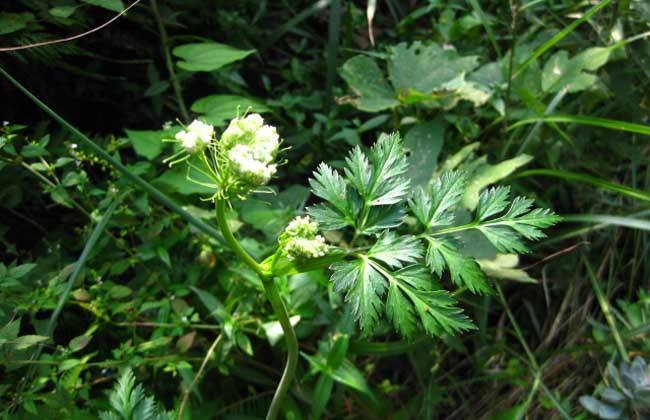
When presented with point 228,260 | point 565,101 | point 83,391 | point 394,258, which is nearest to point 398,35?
point 565,101

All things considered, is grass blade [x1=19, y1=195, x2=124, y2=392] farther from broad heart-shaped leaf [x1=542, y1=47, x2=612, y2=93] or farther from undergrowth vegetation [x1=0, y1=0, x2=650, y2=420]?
broad heart-shaped leaf [x1=542, y1=47, x2=612, y2=93]

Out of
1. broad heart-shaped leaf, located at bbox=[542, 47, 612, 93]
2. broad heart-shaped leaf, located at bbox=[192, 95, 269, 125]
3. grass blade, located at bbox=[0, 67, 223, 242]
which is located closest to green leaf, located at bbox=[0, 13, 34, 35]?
grass blade, located at bbox=[0, 67, 223, 242]

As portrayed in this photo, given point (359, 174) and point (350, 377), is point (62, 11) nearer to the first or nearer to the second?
point (359, 174)

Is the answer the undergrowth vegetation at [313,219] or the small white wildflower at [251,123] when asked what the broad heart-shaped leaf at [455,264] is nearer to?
the undergrowth vegetation at [313,219]

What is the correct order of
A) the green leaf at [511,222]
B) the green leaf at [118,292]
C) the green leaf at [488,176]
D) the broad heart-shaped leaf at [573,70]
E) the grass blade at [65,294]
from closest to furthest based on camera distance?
1. the green leaf at [511,222]
2. the grass blade at [65,294]
3. the green leaf at [118,292]
4. the green leaf at [488,176]
5. the broad heart-shaped leaf at [573,70]

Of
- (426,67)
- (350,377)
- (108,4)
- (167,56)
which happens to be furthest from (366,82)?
(350,377)

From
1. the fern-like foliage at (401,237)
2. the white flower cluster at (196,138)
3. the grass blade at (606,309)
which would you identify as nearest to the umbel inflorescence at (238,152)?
the white flower cluster at (196,138)

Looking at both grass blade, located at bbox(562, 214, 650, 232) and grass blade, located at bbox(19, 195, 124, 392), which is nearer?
grass blade, located at bbox(19, 195, 124, 392)

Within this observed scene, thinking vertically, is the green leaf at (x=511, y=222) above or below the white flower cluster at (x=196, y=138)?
below
